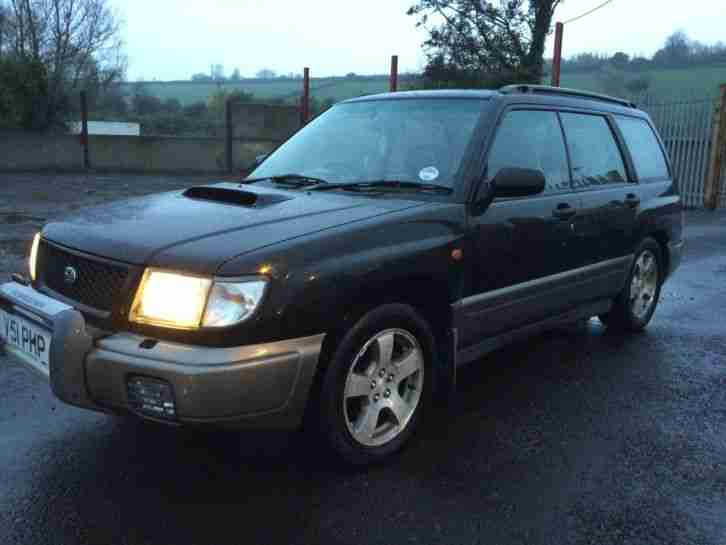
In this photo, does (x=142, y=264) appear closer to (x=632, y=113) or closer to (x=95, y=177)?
(x=632, y=113)

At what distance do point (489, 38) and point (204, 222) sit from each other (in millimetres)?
15835

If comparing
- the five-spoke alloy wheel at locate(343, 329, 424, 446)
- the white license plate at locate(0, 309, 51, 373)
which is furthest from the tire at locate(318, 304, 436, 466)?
the white license plate at locate(0, 309, 51, 373)

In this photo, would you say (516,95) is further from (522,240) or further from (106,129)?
(106,129)

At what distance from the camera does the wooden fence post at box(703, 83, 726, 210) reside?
13.4 m

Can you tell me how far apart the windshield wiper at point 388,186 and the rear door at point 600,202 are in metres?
1.16

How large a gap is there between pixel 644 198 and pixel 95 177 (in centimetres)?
1447

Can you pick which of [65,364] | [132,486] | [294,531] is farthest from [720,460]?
[65,364]

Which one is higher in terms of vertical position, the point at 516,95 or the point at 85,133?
the point at 516,95

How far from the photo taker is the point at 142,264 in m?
2.91

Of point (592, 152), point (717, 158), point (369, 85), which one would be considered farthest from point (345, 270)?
point (369, 85)

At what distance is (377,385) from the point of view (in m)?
3.39

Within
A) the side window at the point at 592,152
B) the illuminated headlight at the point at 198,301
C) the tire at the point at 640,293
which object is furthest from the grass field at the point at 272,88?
the illuminated headlight at the point at 198,301

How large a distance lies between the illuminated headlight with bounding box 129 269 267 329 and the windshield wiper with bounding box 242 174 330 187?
4.40 feet

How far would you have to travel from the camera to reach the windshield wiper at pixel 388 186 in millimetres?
3810
